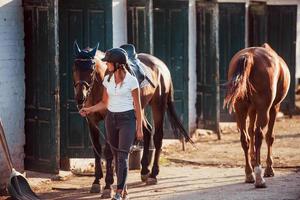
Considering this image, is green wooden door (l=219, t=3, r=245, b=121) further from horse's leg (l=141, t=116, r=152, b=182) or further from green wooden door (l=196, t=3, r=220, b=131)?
horse's leg (l=141, t=116, r=152, b=182)

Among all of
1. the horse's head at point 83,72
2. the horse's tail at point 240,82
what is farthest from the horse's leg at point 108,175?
the horse's tail at point 240,82

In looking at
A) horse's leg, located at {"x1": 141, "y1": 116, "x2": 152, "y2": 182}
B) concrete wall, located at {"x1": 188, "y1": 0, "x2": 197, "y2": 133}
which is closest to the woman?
horse's leg, located at {"x1": 141, "y1": 116, "x2": 152, "y2": 182}

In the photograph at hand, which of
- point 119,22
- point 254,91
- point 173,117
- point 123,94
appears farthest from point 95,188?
point 119,22

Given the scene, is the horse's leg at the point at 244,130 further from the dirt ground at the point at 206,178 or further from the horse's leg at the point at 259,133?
the horse's leg at the point at 259,133

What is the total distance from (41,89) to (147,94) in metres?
1.49

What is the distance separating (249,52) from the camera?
12.2 m

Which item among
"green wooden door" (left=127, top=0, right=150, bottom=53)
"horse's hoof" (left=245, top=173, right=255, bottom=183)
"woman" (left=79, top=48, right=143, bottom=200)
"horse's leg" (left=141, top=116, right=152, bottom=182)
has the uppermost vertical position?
"green wooden door" (left=127, top=0, right=150, bottom=53)

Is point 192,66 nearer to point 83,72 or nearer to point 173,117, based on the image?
point 173,117

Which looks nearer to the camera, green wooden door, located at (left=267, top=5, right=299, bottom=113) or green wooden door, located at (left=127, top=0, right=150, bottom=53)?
green wooden door, located at (left=127, top=0, right=150, bottom=53)

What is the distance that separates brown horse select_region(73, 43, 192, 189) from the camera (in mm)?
10883

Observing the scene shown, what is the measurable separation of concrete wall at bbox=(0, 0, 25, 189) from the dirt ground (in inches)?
24.6

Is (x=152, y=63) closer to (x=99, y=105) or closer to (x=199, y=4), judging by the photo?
(x=99, y=105)

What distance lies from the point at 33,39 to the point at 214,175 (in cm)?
334

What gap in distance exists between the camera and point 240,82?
1154cm
